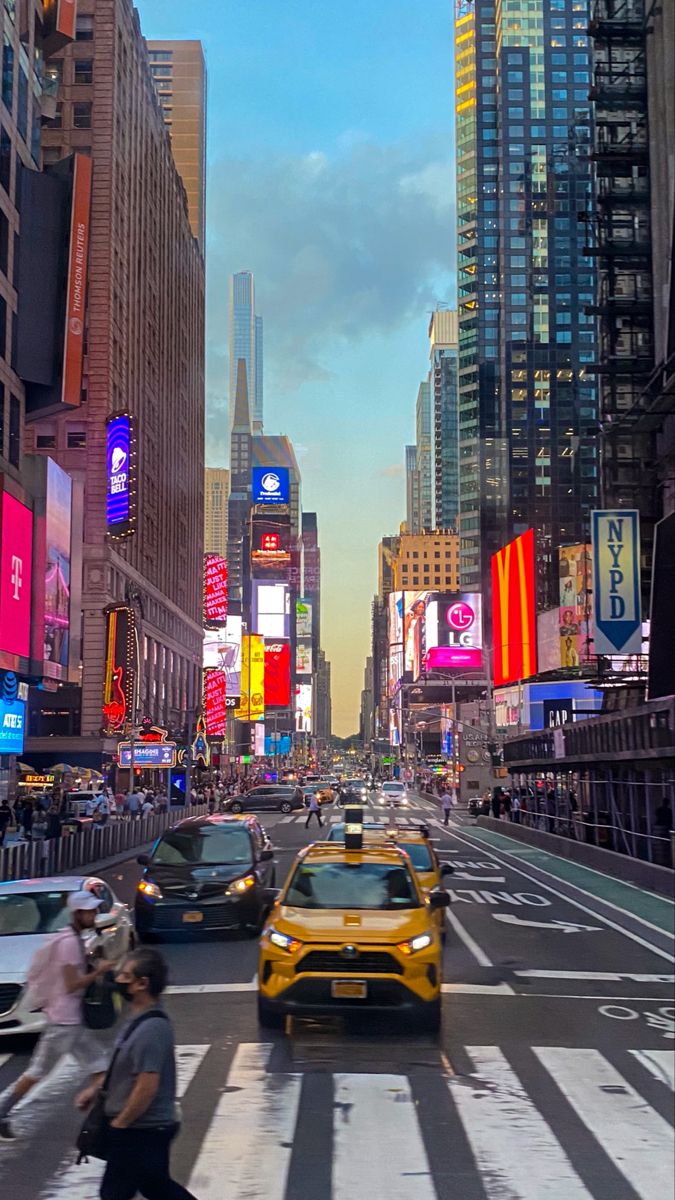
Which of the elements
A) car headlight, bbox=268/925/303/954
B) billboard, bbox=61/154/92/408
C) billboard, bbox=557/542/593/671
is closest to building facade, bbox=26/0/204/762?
billboard, bbox=61/154/92/408

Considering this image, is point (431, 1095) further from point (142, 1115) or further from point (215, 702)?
point (215, 702)

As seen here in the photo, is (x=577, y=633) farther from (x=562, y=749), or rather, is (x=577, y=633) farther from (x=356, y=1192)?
(x=356, y=1192)

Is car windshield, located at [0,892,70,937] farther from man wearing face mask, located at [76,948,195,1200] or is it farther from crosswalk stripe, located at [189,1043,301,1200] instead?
man wearing face mask, located at [76,948,195,1200]

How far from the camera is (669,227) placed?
4112 centimetres

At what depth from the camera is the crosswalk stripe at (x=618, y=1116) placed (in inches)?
305

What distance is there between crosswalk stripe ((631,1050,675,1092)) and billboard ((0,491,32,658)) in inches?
1453

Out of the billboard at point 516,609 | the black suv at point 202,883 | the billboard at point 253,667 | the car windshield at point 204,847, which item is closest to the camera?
the black suv at point 202,883

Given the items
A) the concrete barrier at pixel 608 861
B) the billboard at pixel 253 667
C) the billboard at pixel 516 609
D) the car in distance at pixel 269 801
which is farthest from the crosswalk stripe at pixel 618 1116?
the billboard at pixel 253 667

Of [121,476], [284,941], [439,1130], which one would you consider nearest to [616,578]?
[284,941]

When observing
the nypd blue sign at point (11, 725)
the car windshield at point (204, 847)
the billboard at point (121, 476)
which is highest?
the billboard at point (121, 476)

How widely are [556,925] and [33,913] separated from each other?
35.8ft

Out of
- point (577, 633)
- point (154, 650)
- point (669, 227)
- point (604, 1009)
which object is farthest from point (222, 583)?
point (604, 1009)

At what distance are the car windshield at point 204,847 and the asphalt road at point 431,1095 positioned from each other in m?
1.85

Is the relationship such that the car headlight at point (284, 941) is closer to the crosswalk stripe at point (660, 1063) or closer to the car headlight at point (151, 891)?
the crosswalk stripe at point (660, 1063)
